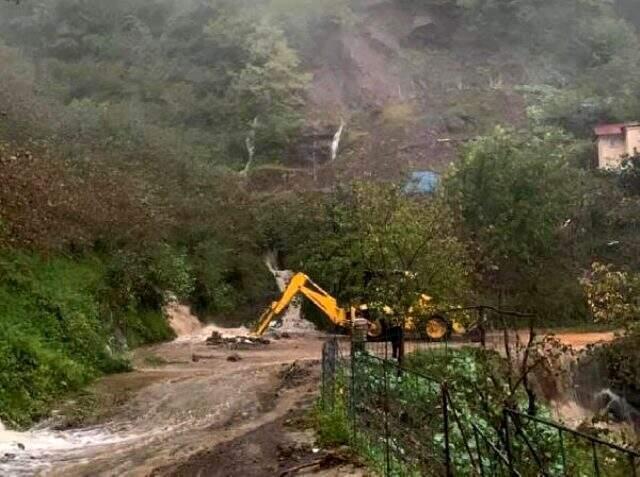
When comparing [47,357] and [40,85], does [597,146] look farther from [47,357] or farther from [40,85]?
[47,357]

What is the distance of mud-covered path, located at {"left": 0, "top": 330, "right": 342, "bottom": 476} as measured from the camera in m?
9.70

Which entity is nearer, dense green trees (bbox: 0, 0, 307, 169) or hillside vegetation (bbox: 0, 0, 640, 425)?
hillside vegetation (bbox: 0, 0, 640, 425)

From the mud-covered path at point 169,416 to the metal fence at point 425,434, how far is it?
90.5 inches

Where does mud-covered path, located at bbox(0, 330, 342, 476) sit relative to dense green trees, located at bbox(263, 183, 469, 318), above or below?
below

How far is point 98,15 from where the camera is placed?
53.2 m

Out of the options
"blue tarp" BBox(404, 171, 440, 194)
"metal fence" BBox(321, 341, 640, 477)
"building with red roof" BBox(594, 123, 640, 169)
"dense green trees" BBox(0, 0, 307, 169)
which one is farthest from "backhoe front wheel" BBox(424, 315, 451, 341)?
"building with red roof" BBox(594, 123, 640, 169)

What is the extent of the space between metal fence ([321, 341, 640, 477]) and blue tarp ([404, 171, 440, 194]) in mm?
18667

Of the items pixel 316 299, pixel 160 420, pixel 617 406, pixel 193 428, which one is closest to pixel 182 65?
pixel 316 299

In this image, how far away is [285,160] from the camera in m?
46.9

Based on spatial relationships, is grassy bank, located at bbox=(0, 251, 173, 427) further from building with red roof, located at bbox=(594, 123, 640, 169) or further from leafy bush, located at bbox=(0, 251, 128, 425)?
building with red roof, located at bbox=(594, 123, 640, 169)

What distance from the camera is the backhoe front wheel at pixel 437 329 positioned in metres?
20.2

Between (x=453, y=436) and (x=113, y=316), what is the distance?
1525 centimetres

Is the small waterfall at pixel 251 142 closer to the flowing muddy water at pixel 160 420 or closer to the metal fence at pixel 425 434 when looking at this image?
the flowing muddy water at pixel 160 420

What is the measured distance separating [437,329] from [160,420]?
10285 mm
